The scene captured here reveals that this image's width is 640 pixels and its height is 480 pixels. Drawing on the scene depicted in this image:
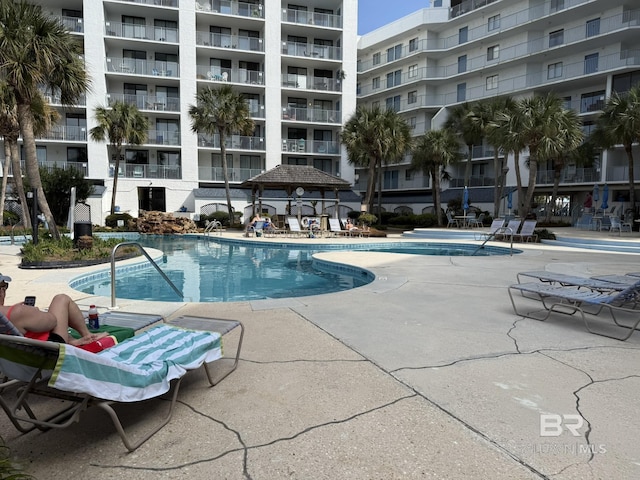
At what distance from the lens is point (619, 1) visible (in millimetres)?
28688

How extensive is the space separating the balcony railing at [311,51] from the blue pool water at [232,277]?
1017 inches

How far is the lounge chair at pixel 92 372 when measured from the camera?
2.28m

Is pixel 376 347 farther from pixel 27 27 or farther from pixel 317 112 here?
pixel 317 112

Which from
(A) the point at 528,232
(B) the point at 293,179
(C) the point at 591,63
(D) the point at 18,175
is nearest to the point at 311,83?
(B) the point at 293,179

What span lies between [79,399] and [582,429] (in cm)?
325

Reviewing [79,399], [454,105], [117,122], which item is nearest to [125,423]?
[79,399]

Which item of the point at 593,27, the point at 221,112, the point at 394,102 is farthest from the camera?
the point at 394,102

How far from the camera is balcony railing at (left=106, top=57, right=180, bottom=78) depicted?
3281 centimetres

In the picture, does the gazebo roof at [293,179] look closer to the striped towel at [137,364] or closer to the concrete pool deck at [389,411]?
the concrete pool deck at [389,411]

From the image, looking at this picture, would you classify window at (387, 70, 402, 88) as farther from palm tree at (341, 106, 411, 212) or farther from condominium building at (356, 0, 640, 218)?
palm tree at (341, 106, 411, 212)

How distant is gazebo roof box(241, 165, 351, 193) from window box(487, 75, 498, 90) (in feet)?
66.5

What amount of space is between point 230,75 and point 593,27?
2803cm

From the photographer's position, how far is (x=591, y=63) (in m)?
30.7

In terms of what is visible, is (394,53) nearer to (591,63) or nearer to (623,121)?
(591,63)
